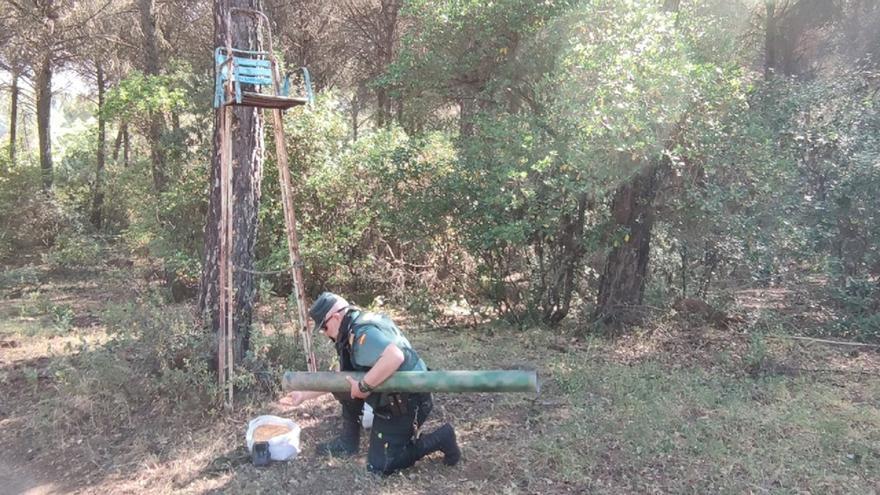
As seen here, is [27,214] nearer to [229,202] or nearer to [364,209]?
[364,209]

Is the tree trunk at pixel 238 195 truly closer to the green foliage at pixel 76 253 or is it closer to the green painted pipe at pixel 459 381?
the green painted pipe at pixel 459 381

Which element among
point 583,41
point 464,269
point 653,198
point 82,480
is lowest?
point 82,480

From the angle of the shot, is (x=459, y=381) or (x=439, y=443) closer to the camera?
(x=459, y=381)

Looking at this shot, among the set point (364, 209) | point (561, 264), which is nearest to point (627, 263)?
point (561, 264)

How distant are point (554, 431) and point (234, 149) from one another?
334 cm

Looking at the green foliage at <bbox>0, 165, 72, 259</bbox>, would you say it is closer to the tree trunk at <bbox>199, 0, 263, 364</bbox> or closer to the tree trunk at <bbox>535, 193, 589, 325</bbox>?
the tree trunk at <bbox>199, 0, 263, 364</bbox>

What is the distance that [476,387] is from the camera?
3.79 metres

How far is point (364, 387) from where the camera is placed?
3752mm

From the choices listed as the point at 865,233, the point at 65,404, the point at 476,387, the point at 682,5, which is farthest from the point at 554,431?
the point at 682,5

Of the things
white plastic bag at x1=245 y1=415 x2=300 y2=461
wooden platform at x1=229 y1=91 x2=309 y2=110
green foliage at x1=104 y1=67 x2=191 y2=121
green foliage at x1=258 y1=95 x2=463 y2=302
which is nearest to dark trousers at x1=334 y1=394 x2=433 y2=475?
white plastic bag at x1=245 y1=415 x2=300 y2=461

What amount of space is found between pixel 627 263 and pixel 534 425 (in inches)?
128

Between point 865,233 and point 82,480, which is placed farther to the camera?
point 865,233

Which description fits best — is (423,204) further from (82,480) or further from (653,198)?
(82,480)

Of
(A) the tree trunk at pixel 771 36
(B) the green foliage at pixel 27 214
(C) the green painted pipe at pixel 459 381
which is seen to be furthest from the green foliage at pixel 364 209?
(A) the tree trunk at pixel 771 36
